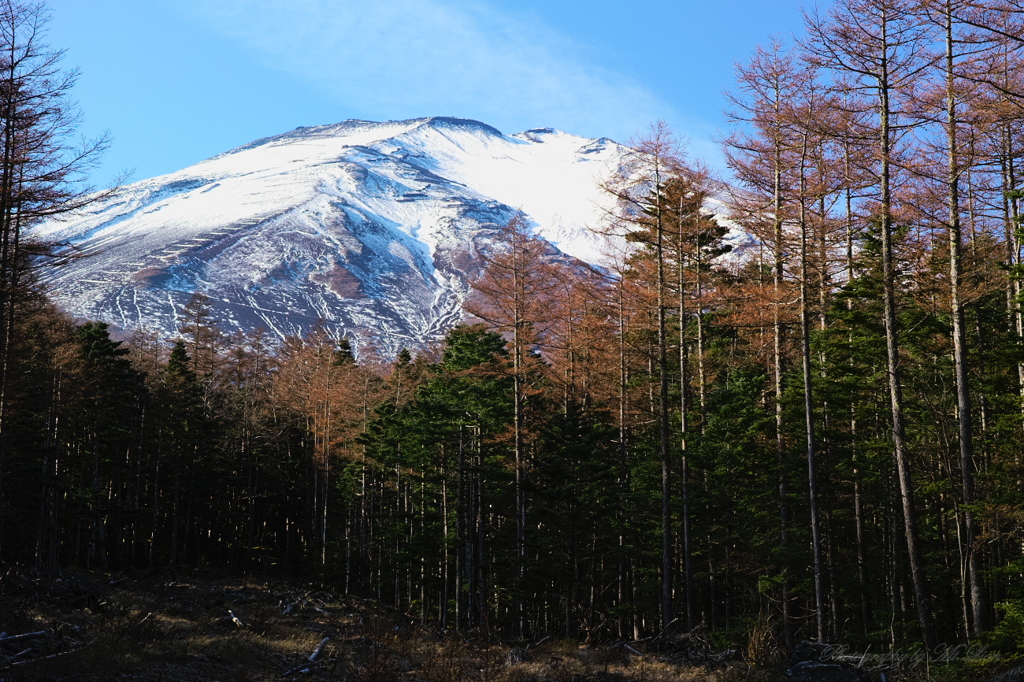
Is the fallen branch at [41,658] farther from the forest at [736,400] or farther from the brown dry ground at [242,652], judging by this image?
the forest at [736,400]

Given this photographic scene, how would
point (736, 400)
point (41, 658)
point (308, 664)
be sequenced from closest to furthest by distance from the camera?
1. point (41, 658)
2. point (308, 664)
3. point (736, 400)

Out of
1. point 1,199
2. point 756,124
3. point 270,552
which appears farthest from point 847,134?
point 270,552

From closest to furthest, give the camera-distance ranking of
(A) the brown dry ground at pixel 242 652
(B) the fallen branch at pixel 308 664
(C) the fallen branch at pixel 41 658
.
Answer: (C) the fallen branch at pixel 41 658 < (A) the brown dry ground at pixel 242 652 < (B) the fallen branch at pixel 308 664

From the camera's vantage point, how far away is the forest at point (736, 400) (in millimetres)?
16188

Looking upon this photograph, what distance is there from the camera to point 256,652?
1434 cm

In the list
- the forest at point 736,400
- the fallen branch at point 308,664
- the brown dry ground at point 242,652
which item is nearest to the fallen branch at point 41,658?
the brown dry ground at point 242,652

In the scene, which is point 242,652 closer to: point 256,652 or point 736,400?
point 256,652

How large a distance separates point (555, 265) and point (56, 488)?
23438 mm

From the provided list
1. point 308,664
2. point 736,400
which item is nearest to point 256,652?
point 308,664

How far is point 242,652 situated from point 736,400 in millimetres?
19398

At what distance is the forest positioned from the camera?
16188mm

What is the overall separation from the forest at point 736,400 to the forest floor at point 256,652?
3144 mm

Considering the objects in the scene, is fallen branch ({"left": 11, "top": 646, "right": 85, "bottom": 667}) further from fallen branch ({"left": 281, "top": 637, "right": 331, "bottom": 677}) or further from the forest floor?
fallen branch ({"left": 281, "top": 637, "right": 331, "bottom": 677})

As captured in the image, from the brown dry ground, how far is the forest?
11.1ft
